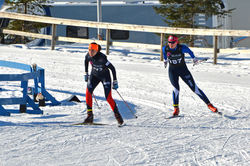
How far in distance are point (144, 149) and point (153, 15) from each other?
14.5 meters

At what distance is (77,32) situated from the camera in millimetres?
20344

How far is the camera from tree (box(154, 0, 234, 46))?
58.4 feet

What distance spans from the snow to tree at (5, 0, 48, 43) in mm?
8017

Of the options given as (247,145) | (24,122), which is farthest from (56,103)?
(247,145)

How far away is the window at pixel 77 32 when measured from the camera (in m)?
20.2

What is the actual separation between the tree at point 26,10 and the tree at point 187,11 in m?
6.27

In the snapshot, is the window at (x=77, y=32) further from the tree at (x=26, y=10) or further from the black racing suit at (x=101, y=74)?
the black racing suit at (x=101, y=74)

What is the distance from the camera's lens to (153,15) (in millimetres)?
19172

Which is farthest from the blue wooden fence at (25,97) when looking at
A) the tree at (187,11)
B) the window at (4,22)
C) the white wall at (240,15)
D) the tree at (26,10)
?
the white wall at (240,15)

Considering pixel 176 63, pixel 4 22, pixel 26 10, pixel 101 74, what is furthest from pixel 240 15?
pixel 101 74

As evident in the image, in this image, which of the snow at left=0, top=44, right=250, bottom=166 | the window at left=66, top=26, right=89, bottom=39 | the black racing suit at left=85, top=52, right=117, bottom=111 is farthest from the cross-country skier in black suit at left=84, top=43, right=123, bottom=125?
the window at left=66, top=26, right=89, bottom=39

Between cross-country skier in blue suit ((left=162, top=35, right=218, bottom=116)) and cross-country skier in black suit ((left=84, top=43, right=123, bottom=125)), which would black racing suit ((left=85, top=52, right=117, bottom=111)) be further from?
cross-country skier in blue suit ((left=162, top=35, right=218, bottom=116))

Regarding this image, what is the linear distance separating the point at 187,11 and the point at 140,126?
12217 mm

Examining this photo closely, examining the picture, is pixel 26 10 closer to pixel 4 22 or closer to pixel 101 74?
pixel 4 22
